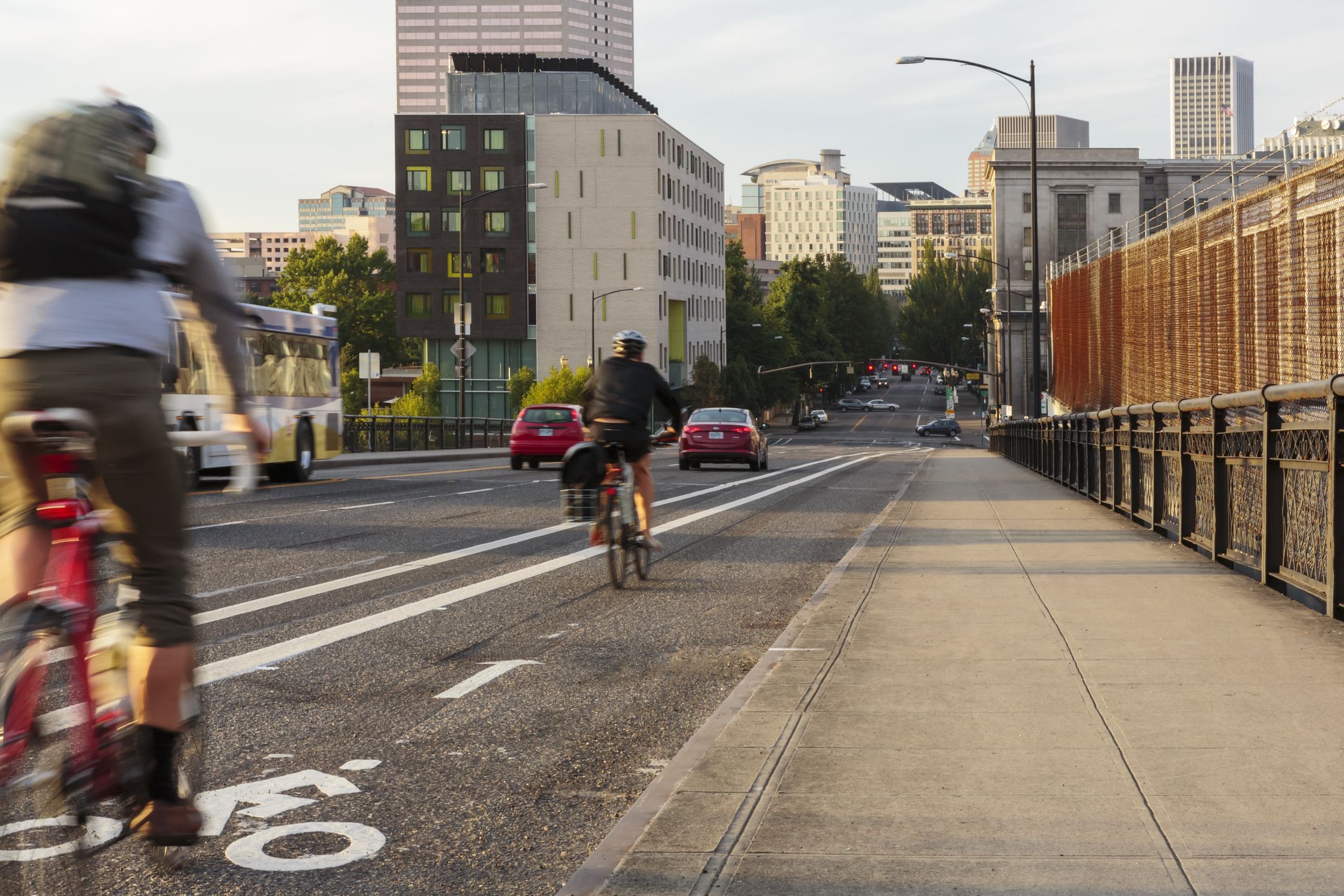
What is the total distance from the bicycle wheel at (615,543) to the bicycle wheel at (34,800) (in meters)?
7.68

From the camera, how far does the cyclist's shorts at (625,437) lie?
11.3 m

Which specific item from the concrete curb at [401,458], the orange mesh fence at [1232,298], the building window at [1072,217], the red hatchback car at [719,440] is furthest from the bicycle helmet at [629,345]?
the building window at [1072,217]

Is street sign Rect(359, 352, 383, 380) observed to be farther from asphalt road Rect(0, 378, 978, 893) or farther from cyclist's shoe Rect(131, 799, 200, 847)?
cyclist's shoe Rect(131, 799, 200, 847)

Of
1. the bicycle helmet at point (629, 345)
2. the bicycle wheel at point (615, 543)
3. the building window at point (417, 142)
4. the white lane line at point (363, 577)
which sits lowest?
the white lane line at point (363, 577)

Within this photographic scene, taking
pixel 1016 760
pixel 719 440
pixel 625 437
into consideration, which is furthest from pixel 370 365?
pixel 1016 760

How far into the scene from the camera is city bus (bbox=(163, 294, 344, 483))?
74.0ft

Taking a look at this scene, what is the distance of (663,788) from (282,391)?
23.5 meters

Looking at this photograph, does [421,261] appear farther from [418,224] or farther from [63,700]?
[63,700]

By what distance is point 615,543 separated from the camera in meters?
11.3

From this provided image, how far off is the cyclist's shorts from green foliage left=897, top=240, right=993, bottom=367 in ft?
534

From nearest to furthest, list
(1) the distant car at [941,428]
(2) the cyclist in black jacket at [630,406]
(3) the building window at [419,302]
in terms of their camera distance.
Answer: (2) the cyclist in black jacket at [630,406], (3) the building window at [419,302], (1) the distant car at [941,428]

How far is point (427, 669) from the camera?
7.71 m

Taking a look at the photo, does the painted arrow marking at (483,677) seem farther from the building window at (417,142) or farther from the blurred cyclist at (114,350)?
the building window at (417,142)

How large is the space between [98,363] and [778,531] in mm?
13626
